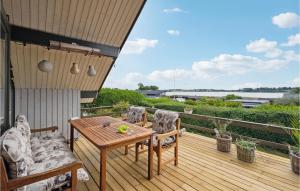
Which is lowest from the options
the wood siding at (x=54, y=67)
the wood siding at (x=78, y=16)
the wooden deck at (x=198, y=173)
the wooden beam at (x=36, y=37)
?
the wooden deck at (x=198, y=173)

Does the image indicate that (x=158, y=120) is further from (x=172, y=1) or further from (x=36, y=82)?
(x=172, y=1)

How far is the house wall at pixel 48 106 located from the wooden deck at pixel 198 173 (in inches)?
43.0

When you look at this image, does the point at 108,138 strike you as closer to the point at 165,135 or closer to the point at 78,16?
the point at 165,135

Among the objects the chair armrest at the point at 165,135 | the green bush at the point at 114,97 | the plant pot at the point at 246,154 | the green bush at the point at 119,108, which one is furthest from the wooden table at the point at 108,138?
the green bush at the point at 114,97

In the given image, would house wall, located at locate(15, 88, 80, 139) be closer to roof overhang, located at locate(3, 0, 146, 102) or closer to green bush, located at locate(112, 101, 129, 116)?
roof overhang, located at locate(3, 0, 146, 102)

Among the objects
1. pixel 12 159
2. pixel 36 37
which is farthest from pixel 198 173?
pixel 36 37

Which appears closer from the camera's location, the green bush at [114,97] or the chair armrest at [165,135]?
the chair armrest at [165,135]

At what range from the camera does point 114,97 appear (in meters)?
8.02

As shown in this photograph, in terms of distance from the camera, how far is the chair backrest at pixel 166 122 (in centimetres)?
297

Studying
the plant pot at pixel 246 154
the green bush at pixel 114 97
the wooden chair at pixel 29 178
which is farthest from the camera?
the green bush at pixel 114 97

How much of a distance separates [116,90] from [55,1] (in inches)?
241

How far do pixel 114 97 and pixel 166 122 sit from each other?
17.6 feet

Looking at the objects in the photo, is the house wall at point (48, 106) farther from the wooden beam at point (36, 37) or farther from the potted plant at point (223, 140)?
the potted plant at point (223, 140)

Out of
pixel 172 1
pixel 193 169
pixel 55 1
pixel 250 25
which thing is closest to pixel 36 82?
pixel 55 1
